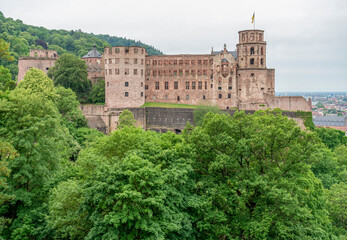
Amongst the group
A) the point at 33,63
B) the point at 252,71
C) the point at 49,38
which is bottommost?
the point at 252,71

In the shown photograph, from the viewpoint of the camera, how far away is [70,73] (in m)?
69.4

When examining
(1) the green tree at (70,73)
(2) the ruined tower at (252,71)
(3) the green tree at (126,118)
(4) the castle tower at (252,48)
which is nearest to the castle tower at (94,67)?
(1) the green tree at (70,73)

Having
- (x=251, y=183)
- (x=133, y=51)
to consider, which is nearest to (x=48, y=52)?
(x=133, y=51)

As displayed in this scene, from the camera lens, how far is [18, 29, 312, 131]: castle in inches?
2657

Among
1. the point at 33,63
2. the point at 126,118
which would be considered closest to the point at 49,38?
the point at 33,63

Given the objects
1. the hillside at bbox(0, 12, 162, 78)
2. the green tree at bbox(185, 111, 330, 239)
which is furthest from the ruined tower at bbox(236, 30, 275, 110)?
the hillside at bbox(0, 12, 162, 78)

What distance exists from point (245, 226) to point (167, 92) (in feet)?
177

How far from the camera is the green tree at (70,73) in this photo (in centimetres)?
6912

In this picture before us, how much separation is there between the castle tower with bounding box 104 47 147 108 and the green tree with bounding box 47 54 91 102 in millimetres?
5696

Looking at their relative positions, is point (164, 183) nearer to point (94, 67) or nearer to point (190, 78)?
point (190, 78)

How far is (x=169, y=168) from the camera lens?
27125 mm

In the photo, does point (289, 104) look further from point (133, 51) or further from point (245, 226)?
point (245, 226)

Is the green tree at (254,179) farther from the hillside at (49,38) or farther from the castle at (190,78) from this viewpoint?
the hillside at (49,38)

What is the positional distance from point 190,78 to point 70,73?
23460 mm
